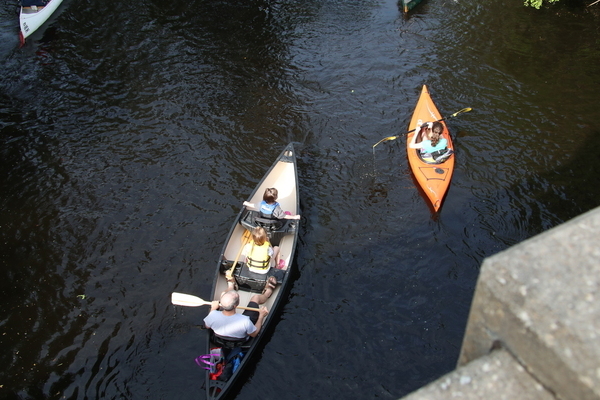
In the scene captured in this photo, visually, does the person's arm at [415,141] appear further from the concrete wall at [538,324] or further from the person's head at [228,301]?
the concrete wall at [538,324]

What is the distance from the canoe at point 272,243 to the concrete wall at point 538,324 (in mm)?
5420

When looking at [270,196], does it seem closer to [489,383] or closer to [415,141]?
[415,141]

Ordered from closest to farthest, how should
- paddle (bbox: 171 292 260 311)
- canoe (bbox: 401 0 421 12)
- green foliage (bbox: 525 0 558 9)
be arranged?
Answer: paddle (bbox: 171 292 260 311) → green foliage (bbox: 525 0 558 9) → canoe (bbox: 401 0 421 12)

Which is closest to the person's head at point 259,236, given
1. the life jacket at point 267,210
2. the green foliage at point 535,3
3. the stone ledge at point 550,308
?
the life jacket at point 267,210

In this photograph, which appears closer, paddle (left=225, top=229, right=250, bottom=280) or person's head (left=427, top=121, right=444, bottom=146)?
paddle (left=225, top=229, right=250, bottom=280)

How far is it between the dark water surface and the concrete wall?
5740 millimetres

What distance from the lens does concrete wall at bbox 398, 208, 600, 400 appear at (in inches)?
63.7

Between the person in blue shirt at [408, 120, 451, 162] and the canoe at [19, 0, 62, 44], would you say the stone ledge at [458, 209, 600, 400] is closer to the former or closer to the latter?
the person in blue shirt at [408, 120, 451, 162]

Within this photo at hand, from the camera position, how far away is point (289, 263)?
841 cm

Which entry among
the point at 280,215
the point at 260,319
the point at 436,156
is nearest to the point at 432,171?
the point at 436,156

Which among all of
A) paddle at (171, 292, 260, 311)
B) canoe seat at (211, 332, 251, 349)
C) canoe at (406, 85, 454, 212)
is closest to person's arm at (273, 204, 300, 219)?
paddle at (171, 292, 260, 311)

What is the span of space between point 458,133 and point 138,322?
8705 mm

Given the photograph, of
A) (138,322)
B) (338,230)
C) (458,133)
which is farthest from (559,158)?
(138,322)

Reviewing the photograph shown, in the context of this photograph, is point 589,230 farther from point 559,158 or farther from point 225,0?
point 225,0
